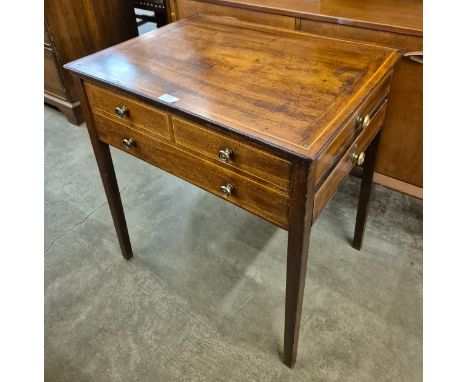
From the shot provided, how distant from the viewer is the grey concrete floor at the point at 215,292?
3.98 feet

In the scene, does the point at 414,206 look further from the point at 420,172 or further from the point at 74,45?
the point at 74,45

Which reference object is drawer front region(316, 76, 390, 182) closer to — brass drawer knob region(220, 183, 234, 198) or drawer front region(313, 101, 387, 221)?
drawer front region(313, 101, 387, 221)

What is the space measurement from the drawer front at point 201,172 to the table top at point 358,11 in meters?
0.72

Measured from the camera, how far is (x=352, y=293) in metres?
1.40

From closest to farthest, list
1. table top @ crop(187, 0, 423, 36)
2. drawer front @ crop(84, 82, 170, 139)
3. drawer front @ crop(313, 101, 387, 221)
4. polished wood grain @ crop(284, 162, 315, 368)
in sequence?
polished wood grain @ crop(284, 162, 315, 368), drawer front @ crop(313, 101, 387, 221), drawer front @ crop(84, 82, 170, 139), table top @ crop(187, 0, 423, 36)

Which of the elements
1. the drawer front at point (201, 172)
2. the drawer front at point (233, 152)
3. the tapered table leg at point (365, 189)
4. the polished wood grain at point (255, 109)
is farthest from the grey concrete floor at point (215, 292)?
the drawer front at point (233, 152)

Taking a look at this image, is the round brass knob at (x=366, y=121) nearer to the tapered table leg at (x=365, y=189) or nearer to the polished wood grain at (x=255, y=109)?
the polished wood grain at (x=255, y=109)

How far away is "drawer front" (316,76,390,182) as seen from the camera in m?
0.83

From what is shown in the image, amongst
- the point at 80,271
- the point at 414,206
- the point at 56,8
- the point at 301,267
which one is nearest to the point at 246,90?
the point at 301,267

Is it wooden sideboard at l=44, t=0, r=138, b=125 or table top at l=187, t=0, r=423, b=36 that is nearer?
table top at l=187, t=0, r=423, b=36

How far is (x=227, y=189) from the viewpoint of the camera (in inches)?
37.7

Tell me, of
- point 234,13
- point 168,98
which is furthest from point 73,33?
point 168,98

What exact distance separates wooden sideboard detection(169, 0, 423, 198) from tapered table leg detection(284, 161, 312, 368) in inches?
30.0

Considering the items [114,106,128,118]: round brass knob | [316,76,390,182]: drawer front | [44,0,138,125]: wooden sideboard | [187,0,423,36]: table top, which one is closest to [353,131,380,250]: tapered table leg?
[316,76,390,182]: drawer front
